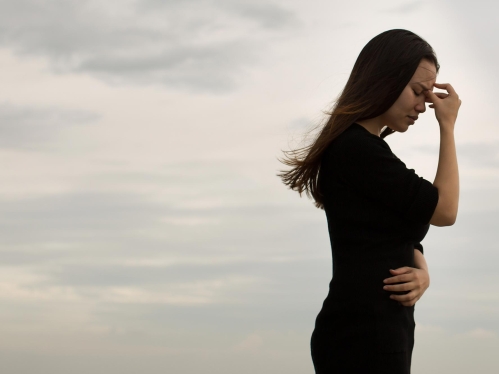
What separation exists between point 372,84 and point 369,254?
2.93ft

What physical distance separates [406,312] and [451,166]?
75 centimetres

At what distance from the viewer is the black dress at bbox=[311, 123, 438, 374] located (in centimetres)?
329

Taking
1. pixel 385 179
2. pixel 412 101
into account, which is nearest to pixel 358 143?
pixel 385 179

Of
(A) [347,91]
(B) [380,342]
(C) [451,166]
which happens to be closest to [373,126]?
(A) [347,91]

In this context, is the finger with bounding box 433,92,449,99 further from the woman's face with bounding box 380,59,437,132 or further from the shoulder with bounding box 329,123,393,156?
the shoulder with bounding box 329,123,393,156

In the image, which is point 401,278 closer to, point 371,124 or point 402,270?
point 402,270

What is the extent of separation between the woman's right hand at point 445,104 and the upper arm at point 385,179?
1.10 feet

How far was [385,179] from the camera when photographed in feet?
11.0

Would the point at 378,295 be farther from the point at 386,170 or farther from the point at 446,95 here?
the point at 446,95

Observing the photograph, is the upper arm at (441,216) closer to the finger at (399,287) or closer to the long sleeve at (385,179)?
the long sleeve at (385,179)

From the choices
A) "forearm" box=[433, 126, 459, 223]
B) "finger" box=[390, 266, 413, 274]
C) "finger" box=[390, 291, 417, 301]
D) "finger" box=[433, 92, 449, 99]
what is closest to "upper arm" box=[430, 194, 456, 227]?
"forearm" box=[433, 126, 459, 223]

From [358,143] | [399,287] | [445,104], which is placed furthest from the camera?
[445,104]

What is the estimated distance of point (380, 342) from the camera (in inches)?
129

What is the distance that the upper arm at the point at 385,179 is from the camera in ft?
10.9
